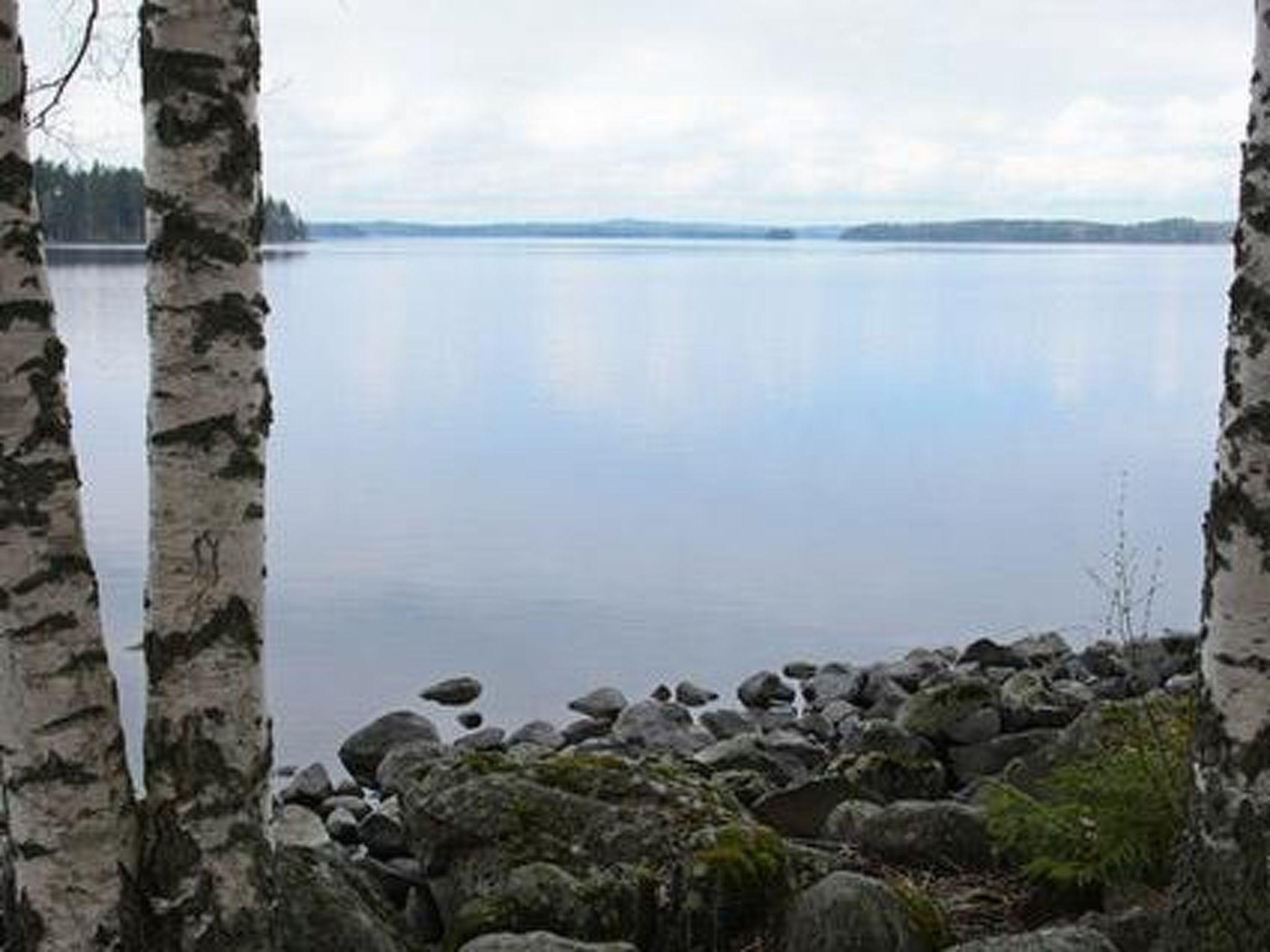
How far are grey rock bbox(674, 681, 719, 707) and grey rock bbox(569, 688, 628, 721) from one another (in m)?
0.63

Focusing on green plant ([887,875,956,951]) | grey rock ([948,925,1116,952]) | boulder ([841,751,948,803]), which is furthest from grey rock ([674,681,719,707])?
grey rock ([948,925,1116,952])

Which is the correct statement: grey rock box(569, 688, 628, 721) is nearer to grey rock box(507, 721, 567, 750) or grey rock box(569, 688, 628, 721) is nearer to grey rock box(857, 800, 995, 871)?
grey rock box(507, 721, 567, 750)

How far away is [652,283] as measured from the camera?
113875mm

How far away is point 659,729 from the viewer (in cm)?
1449

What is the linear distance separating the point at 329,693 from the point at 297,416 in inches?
767

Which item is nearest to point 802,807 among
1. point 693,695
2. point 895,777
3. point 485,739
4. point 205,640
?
point 895,777

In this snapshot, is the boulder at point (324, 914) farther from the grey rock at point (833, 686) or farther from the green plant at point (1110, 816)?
the grey rock at point (833, 686)

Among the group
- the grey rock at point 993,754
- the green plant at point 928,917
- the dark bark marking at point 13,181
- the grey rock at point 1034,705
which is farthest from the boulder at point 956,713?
the dark bark marking at point 13,181

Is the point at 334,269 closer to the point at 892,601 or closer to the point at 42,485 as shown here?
the point at 892,601

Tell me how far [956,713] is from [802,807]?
4.10m

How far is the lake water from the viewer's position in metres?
18.2

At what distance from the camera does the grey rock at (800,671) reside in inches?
681

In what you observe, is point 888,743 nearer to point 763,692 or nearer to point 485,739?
point 485,739

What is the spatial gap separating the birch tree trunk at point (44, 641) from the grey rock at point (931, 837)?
3.66 meters
